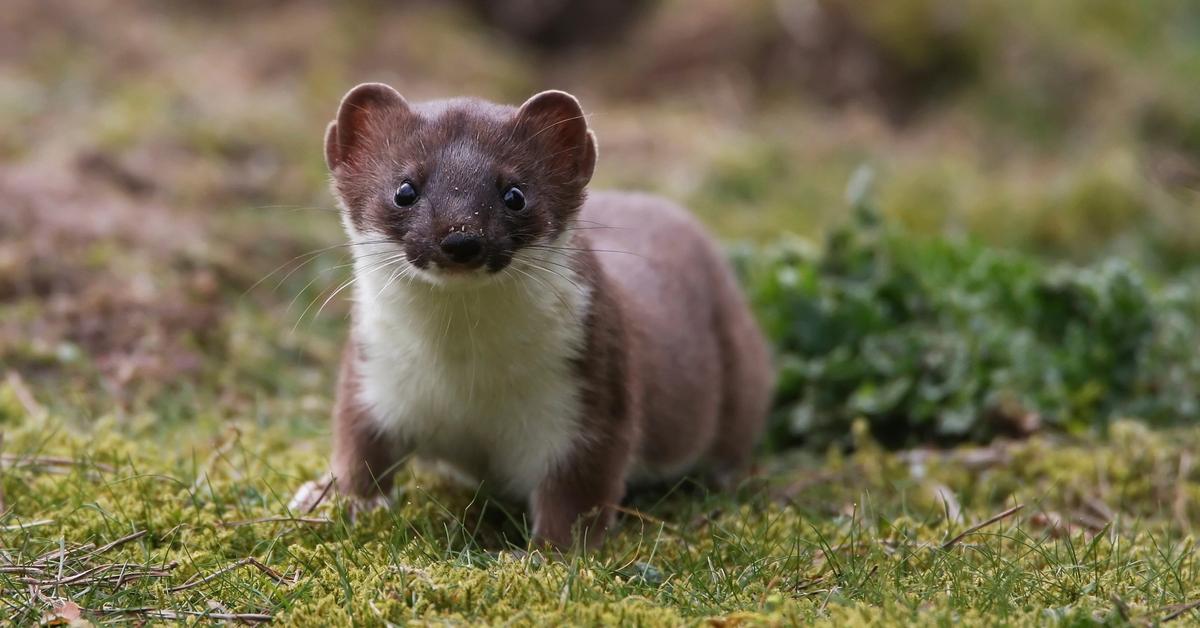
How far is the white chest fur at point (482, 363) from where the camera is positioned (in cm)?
513

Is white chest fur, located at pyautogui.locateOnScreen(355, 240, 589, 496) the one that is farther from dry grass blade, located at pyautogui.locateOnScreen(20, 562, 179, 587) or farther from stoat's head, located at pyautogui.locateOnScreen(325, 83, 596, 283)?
dry grass blade, located at pyautogui.locateOnScreen(20, 562, 179, 587)

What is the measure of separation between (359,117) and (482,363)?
1.20 meters

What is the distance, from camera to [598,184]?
39.4 feet

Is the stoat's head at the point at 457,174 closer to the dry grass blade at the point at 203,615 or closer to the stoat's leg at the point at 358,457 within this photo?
the stoat's leg at the point at 358,457

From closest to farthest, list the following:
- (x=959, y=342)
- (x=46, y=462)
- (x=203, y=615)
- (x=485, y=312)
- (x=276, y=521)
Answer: (x=203, y=615) < (x=276, y=521) < (x=485, y=312) < (x=46, y=462) < (x=959, y=342)

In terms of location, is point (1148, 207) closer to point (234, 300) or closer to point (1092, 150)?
point (1092, 150)

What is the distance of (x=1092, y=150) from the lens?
13.7m

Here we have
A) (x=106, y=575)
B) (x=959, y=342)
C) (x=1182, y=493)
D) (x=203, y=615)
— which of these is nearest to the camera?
(x=203, y=615)

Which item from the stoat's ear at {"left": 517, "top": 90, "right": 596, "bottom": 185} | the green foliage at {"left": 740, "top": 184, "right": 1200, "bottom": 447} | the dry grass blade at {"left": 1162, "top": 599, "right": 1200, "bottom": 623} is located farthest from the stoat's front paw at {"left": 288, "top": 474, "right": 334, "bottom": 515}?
the green foliage at {"left": 740, "top": 184, "right": 1200, "bottom": 447}

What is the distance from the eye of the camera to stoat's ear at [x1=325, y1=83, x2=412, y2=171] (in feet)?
17.3

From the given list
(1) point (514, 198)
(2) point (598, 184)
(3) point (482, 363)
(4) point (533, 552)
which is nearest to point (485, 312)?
(3) point (482, 363)

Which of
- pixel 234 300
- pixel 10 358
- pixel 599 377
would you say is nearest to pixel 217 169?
pixel 234 300

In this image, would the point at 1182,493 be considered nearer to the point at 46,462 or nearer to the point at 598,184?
the point at 46,462

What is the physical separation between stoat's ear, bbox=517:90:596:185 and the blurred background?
2736 millimetres
